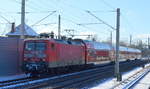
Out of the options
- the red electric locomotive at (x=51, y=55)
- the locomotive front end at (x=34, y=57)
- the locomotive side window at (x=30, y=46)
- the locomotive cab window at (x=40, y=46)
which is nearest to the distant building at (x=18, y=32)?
the red electric locomotive at (x=51, y=55)

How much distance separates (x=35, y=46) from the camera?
24828mm

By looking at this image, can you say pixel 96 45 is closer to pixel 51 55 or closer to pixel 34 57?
pixel 51 55

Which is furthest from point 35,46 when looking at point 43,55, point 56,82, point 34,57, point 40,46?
point 56,82

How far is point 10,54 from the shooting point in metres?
25.9

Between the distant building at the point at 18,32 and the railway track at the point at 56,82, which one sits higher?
the distant building at the point at 18,32

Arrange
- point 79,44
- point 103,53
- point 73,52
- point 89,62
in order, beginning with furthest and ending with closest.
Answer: point 103,53
point 89,62
point 79,44
point 73,52

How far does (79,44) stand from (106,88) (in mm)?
15126

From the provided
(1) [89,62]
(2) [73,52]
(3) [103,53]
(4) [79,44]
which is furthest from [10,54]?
(3) [103,53]

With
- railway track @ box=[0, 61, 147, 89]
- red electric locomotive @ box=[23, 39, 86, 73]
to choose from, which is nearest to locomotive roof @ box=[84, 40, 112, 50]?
red electric locomotive @ box=[23, 39, 86, 73]

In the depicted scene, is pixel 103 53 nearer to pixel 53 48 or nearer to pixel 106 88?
pixel 53 48

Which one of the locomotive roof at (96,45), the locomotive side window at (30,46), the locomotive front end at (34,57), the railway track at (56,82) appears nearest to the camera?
the railway track at (56,82)

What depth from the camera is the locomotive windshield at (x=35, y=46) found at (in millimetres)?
24547

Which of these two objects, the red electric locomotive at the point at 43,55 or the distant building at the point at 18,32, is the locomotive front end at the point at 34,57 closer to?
the red electric locomotive at the point at 43,55

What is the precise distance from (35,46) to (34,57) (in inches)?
38.2
